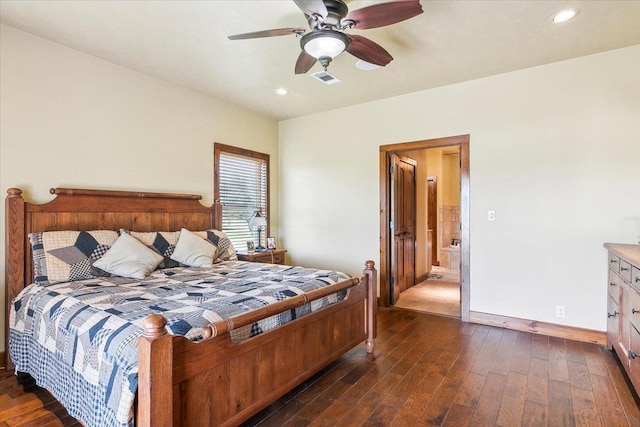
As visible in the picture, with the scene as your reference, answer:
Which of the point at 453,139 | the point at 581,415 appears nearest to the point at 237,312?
the point at 581,415

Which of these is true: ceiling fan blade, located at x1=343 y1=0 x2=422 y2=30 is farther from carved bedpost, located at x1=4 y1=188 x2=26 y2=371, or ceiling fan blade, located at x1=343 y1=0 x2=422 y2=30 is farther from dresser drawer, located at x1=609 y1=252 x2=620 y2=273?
carved bedpost, located at x1=4 y1=188 x2=26 y2=371

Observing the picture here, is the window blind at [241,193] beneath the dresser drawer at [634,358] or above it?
Result: above

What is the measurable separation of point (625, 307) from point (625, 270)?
0.88ft

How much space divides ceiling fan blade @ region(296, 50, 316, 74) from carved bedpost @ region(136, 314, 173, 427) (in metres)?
2.02

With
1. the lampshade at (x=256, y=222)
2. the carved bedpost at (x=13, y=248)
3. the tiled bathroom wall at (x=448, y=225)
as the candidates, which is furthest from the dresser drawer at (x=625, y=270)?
the tiled bathroom wall at (x=448, y=225)

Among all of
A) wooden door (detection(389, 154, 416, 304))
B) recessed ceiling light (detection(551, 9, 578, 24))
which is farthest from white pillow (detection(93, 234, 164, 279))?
recessed ceiling light (detection(551, 9, 578, 24))

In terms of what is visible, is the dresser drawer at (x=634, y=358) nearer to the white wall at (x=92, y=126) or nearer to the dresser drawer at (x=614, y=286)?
the dresser drawer at (x=614, y=286)

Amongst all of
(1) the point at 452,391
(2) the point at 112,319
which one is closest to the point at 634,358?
(1) the point at 452,391

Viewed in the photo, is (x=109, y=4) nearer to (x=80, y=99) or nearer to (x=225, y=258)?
(x=80, y=99)

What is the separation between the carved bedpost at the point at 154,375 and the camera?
133 centimetres

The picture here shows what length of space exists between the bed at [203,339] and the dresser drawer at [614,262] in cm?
Result: 192

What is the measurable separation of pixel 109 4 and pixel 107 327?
2193mm

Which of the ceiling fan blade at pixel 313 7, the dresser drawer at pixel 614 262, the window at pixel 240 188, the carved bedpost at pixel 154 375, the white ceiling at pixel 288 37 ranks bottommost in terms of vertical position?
the carved bedpost at pixel 154 375

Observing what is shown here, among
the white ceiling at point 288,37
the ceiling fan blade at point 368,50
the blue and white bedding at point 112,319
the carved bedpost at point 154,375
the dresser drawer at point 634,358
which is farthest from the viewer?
the white ceiling at point 288,37
